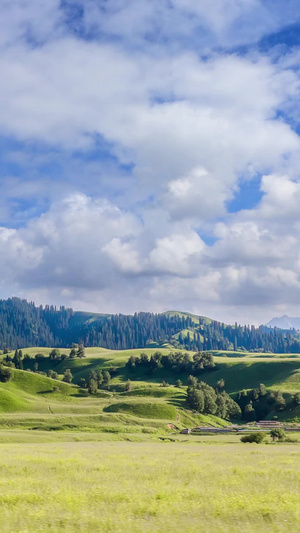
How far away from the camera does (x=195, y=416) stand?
5443 inches

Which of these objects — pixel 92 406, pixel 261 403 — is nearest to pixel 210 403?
pixel 261 403

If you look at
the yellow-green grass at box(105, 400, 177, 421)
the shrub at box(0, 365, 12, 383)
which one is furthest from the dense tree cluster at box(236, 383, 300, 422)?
the shrub at box(0, 365, 12, 383)

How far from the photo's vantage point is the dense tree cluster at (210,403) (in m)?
150

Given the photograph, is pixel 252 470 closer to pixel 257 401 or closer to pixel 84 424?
pixel 84 424

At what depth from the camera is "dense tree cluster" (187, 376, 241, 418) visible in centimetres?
14988

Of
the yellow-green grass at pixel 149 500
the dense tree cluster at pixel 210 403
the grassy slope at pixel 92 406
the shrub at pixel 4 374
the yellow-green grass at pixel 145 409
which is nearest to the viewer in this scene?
the yellow-green grass at pixel 149 500

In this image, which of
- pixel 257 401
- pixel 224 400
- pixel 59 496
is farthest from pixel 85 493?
pixel 257 401

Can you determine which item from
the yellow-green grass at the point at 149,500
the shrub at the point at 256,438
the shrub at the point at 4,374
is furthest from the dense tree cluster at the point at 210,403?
the yellow-green grass at the point at 149,500

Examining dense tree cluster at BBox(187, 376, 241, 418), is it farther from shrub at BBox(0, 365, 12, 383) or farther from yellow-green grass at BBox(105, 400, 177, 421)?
shrub at BBox(0, 365, 12, 383)

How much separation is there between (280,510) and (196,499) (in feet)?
13.8

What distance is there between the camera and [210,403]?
153 m

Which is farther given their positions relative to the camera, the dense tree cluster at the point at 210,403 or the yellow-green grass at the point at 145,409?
the dense tree cluster at the point at 210,403

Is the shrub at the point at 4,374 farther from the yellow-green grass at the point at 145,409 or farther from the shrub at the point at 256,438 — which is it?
the shrub at the point at 256,438

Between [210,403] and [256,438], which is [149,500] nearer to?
[256,438]
